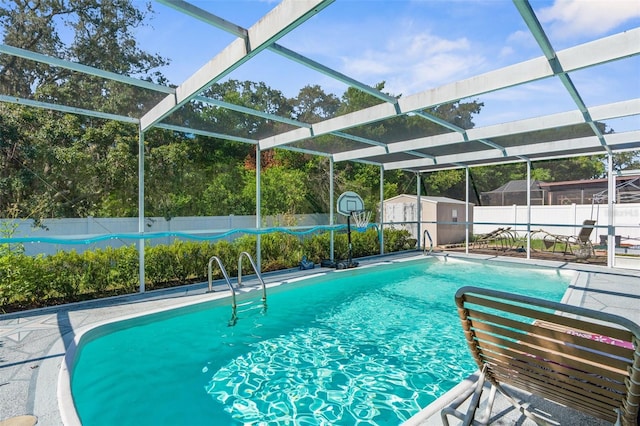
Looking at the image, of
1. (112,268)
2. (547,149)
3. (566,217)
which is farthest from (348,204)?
(566,217)

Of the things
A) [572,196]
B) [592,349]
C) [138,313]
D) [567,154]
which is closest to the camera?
[592,349]

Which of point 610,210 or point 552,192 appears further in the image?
point 552,192

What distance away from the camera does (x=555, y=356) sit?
6.32ft

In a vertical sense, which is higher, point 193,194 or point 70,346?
point 193,194

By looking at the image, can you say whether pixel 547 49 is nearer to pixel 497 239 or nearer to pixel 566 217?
pixel 497 239

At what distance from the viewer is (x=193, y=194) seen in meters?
13.4

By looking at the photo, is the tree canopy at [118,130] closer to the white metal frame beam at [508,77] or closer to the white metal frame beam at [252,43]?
the white metal frame beam at [508,77]

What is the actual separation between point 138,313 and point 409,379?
A: 3842 millimetres

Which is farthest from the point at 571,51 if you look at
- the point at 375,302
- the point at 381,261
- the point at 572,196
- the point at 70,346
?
the point at 572,196

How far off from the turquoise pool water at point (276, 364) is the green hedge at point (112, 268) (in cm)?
172

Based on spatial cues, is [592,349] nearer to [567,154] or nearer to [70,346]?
[70,346]

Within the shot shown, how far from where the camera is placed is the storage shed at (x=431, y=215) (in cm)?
1511

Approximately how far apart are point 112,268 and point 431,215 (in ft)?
40.2

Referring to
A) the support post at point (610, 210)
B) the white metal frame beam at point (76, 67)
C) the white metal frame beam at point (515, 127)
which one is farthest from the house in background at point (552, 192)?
the white metal frame beam at point (76, 67)
